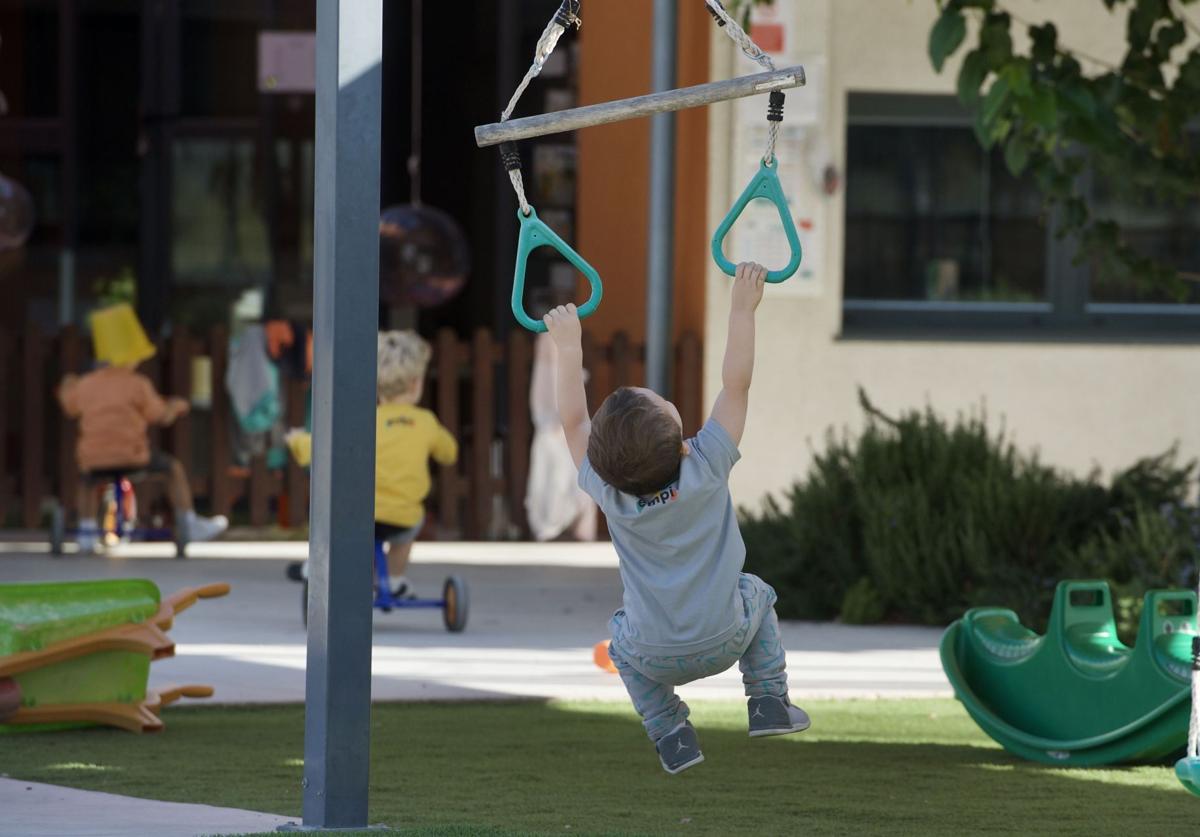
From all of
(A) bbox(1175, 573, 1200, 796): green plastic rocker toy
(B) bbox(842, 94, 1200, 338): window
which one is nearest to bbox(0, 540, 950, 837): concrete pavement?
(A) bbox(1175, 573, 1200, 796): green plastic rocker toy

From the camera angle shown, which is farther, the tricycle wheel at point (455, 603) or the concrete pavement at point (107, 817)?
the tricycle wheel at point (455, 603)

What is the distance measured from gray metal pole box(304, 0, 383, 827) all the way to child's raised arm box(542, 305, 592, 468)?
46cm

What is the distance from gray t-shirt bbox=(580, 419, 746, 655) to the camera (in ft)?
17.4

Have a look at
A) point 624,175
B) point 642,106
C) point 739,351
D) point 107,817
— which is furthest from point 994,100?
point 624,175

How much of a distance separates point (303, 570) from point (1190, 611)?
4.84 m

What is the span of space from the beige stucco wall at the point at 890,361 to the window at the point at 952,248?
0.22 metres

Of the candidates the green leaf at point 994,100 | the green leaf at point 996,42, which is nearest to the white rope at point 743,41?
the green leaf at point 994,100

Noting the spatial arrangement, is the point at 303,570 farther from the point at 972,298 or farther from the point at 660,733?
the point at 972,298

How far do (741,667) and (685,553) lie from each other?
43 centimetres

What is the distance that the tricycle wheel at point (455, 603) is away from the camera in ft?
33.9

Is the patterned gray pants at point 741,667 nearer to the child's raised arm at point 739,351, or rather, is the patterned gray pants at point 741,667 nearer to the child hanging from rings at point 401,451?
the child's raised arm at point 739,351

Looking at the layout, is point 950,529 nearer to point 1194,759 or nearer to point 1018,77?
point 1018,77

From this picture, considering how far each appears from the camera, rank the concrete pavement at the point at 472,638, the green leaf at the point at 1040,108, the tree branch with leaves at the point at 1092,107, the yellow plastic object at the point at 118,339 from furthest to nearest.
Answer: the yellow plastic object at the point at 118,339 < the concrete pavement at the point at 472,638 < the tree branch with leaves at the point at 1092,107 < the green leaf at the point at 1040,108

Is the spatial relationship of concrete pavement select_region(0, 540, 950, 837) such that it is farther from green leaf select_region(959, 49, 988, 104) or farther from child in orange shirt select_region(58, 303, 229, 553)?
green leaf select_region(959, 49, 988, 104)
